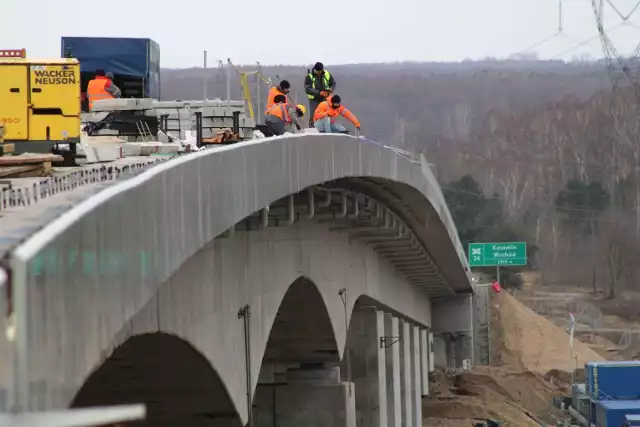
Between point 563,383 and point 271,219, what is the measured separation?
46.3 m

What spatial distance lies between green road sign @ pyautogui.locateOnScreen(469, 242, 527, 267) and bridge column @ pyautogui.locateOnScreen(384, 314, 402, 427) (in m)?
30.6

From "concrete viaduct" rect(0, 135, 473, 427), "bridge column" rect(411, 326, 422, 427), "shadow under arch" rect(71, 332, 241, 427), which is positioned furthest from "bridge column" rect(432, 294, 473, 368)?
"shadow under arch" rect(71, 332, 241, 427)

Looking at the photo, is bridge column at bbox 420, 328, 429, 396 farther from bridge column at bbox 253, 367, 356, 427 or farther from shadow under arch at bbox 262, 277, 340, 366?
shadow under arch at bbox 262, 277, 340, 366

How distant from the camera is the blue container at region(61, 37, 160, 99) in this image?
115ft

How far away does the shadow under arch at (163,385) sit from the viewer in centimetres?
1603

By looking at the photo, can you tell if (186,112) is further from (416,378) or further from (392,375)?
(416,378)

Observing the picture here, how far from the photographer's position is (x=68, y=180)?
11.8 m

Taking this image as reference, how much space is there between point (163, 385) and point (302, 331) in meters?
11.3

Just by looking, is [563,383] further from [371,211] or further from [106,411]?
[106,411]

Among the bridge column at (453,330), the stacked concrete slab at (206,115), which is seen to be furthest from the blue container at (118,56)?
the bridge column at (453,330)

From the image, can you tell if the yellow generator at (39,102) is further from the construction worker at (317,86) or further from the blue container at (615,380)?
the blue container at (615,380)

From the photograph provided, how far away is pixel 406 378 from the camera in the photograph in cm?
4838

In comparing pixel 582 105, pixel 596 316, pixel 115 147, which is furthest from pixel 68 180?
pixel 582 105

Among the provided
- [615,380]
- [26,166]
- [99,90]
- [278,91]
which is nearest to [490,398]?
[615,380]
